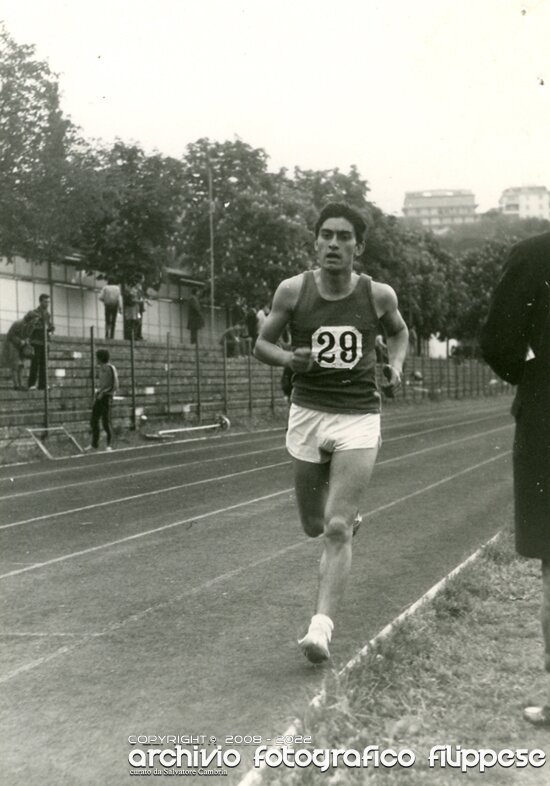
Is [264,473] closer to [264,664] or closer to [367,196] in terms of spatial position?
[264,664]

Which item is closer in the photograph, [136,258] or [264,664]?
[264,664]

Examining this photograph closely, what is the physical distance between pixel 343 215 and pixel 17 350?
1940 centimetres

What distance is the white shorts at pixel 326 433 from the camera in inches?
243

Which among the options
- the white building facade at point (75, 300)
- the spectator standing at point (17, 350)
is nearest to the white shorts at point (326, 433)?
the spectator standing at point (17, 350)

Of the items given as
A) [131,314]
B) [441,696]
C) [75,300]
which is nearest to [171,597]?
A: [441,696]

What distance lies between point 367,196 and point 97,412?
38.7 m

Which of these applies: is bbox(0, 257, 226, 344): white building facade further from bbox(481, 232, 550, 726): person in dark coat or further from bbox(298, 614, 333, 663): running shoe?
bbox(481, 232, 550, 726): person in dark coat

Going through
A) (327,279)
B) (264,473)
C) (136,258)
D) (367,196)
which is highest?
(367,196)

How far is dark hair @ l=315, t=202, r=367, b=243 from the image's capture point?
627cm

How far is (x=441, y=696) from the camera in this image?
5285 millimetres

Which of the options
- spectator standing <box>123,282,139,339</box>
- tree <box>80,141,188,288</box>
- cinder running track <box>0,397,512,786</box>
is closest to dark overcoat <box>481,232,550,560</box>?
cinder running track <box>0,397,512,786</box>

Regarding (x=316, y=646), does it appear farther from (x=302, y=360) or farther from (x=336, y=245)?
(x=336, y=245)

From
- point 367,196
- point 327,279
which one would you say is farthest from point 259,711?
point 367,196

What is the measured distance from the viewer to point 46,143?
36344mm
